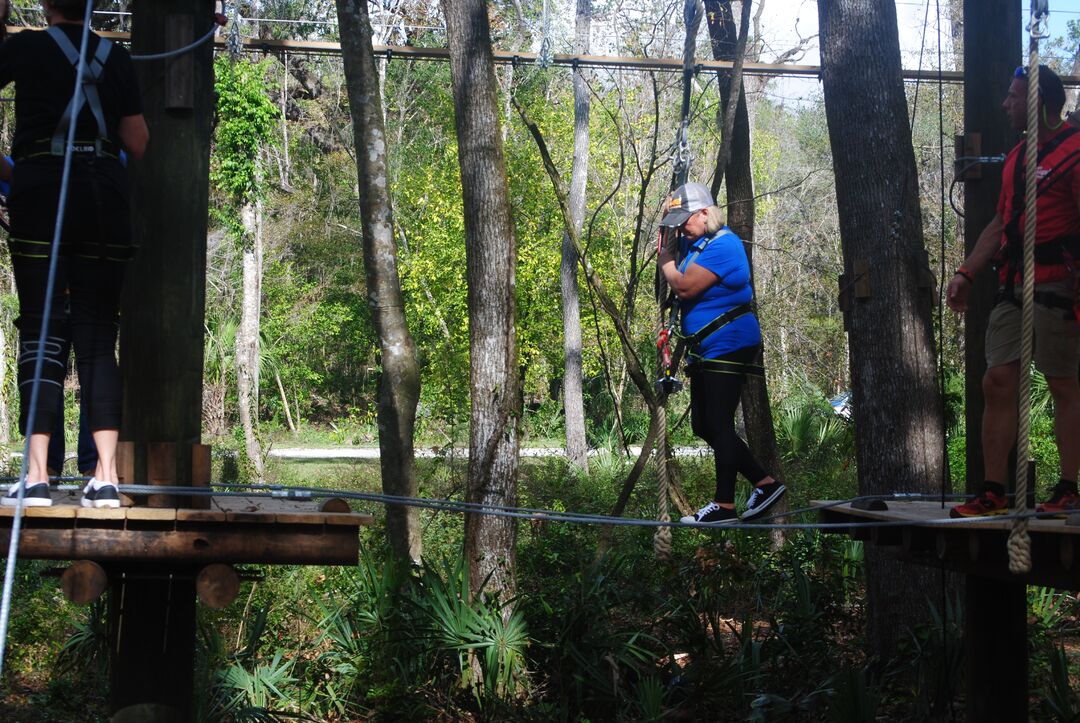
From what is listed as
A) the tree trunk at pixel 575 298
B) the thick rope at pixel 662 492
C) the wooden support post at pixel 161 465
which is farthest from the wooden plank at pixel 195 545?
the tree trunk at pixel 575 298

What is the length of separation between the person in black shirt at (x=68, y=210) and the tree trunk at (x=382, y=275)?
15.4 feet

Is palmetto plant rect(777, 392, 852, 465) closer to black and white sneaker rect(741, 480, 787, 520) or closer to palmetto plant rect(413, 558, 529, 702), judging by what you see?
palmetto plant rect(413, 558, 529, 702)

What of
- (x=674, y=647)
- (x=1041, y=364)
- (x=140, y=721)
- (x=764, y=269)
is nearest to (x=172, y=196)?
(x=140, y=721)

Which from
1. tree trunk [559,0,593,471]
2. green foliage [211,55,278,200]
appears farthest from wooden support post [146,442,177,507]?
tree trunk [559,0,593,471]

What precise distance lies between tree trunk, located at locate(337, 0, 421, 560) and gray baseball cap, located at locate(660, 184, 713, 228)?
3904 millimetres

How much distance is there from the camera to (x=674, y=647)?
800 centimetres

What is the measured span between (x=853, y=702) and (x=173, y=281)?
4.16 metres

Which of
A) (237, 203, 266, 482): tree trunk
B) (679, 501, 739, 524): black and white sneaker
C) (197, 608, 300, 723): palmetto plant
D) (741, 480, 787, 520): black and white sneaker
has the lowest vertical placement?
(197, 608, 300, 723): palmetto plant

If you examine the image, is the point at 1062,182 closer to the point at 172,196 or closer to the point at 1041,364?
the point at 1041,364

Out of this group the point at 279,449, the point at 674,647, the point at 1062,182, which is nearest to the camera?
the point at 1062,182

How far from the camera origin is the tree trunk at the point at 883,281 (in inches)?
271

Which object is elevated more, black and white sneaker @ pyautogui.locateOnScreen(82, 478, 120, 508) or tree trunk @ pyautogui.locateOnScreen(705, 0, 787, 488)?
tree trunk @ pyautogui.locateOnScreen(705, 0, 787, 488)

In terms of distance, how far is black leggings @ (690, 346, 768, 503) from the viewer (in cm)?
533

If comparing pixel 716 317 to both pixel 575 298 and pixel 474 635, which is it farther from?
pixel 575 298
